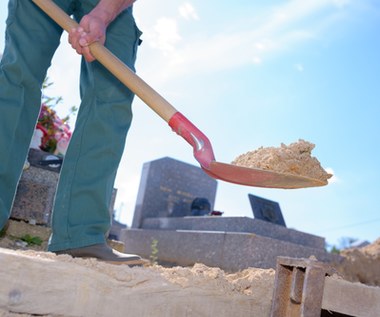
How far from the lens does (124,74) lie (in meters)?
2.01

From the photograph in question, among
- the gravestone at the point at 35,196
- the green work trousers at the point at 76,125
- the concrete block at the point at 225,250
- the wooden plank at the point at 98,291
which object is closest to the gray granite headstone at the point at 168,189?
the concrete block at the point at 225,250

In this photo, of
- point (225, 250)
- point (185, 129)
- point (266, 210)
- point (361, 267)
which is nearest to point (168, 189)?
point (266, 210)

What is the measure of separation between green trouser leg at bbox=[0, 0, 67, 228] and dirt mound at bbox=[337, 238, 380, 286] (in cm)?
406

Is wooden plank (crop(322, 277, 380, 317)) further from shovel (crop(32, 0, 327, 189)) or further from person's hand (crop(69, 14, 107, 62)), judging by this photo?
person's hand (crop(69, 14, 107, 62))

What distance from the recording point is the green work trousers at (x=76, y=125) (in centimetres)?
190

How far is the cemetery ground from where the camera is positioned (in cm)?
138

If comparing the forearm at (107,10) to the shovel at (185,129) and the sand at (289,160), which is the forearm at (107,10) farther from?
the sand at (289,160)

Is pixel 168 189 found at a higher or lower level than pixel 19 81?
higher

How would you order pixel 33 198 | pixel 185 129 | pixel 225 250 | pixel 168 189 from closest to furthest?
pixel 185 129, pixel 33 198, pixel 225 250, pixel 168 189

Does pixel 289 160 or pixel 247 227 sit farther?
pixel 247 227

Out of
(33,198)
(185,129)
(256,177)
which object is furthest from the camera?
(33,198)

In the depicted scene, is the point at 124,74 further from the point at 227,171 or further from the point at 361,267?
the point at 361,267

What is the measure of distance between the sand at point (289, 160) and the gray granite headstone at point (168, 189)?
5197mm

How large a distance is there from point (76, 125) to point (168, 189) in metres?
5.40
